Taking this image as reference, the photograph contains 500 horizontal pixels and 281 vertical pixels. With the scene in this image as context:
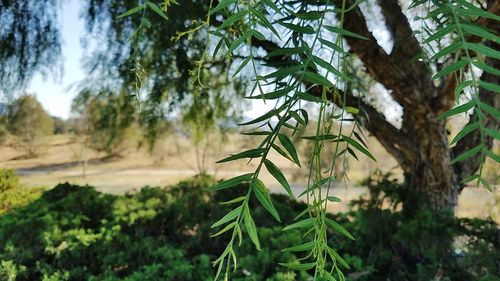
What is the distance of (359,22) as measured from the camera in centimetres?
131

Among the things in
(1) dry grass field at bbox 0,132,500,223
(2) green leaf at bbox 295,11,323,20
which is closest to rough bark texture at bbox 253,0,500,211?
(2) green leaf at bbox 295,11,323,20

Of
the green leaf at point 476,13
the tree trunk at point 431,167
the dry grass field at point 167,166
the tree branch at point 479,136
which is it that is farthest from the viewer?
the dry grass field at point 167,166

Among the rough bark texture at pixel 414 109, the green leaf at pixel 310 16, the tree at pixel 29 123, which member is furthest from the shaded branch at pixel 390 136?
the green leaf at pixel 310 16

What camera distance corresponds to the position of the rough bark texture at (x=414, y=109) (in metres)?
1.37

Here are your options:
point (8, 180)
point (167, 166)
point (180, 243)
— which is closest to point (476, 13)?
point (180, 243)

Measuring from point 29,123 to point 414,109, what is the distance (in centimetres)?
134

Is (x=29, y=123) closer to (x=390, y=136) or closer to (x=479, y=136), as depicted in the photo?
(x=390, y=136)

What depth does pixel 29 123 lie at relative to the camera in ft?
5.32

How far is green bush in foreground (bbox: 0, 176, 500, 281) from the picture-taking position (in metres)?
1.25

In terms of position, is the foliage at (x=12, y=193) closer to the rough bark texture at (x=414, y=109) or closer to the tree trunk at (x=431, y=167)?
the rough bark texture at (x=414, y=109)

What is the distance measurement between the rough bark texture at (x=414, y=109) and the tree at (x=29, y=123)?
2.41 feet

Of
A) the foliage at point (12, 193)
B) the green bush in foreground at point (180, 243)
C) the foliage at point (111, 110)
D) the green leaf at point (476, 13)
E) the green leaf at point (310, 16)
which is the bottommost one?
the green bush in foreground at point (180, 243)

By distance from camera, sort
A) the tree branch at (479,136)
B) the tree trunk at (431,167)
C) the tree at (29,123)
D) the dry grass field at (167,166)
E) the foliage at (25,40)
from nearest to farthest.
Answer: the foliage at (25,40)
the tree at (29,123)
the tree branch at (479,136)
the tree trunk at (431,167)
the dry grass field at (167,166)

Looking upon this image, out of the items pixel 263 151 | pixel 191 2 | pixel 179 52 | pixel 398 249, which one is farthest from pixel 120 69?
pixel 263 151
